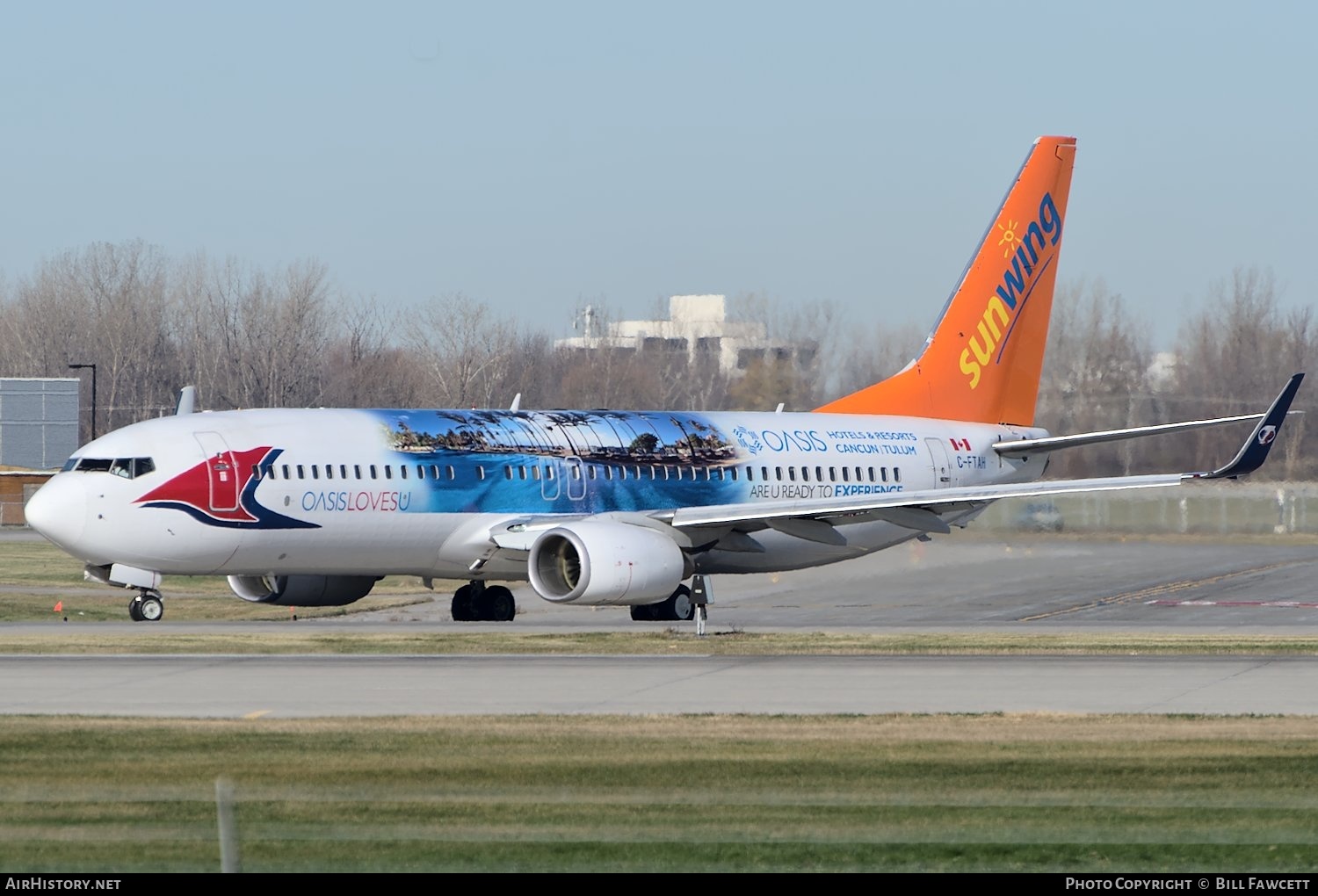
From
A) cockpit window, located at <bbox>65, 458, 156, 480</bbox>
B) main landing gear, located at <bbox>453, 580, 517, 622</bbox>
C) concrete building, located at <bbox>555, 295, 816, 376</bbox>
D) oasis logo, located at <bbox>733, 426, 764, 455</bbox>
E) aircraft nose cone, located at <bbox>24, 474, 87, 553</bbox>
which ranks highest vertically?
concrete building, located at <bbox>555, 295, 816, 376</bbox>

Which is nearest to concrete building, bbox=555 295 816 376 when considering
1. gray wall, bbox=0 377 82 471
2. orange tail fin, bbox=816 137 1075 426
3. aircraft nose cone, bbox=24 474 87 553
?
gray wall, bbox=0 377 82 471

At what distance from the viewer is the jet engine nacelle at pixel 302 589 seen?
3716 cm

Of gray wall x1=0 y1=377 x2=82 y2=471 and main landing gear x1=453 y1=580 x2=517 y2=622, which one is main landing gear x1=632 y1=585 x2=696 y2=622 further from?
gray wall x1=0 y1=377 x2=82 y2=471

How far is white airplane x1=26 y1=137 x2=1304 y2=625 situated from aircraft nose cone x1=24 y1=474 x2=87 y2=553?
1.6 inches

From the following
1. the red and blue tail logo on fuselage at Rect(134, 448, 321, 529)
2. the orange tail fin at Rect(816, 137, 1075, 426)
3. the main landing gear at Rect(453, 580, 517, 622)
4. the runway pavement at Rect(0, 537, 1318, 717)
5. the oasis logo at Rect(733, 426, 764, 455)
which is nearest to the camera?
the runway pavement at Rect(0, 537, 1318, 717)

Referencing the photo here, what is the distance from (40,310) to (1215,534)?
88.7 meters

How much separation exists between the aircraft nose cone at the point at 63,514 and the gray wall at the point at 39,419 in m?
70.7

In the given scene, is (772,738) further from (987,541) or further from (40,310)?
(40,310)

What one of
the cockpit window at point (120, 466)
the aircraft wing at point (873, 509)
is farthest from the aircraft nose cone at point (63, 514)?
the aircraft wing at point (873, 509)

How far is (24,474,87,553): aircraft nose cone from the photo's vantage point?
107ft

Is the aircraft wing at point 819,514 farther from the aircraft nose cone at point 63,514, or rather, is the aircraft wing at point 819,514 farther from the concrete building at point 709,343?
the concrete building at point 709,343

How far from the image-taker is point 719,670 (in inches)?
Result: 966

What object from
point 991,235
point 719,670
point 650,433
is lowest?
point 719,670
